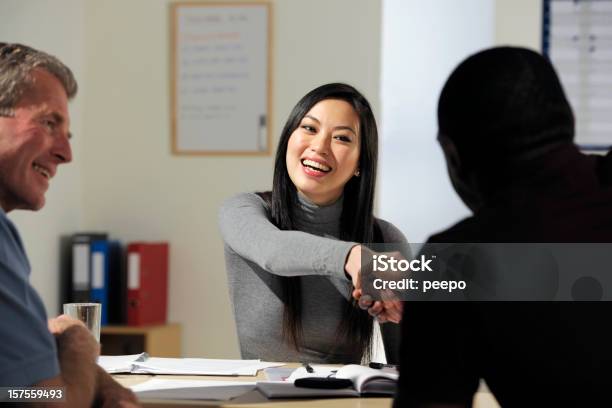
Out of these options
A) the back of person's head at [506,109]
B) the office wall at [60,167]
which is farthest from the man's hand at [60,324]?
the office wall at [60,167]

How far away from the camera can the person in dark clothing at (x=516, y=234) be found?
101 cm

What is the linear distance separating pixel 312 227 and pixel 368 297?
561mm

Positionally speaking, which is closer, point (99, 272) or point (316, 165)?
point (316, 165)

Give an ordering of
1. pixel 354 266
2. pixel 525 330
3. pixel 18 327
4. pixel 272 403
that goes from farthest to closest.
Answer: pixel 354 266 → pixel 272 403 → pixel 18 327 → pixel 525 330

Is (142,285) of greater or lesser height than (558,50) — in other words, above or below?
below

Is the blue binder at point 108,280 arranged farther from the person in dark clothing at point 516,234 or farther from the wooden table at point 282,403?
the person in dark clothing at point 516,234

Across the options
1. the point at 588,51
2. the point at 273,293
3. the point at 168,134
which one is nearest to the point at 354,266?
the point at 273,293

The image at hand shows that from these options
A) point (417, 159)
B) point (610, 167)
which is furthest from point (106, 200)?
point (610, 167)

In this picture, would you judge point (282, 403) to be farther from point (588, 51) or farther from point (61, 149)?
point (588, 51)

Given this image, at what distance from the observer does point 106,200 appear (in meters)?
4.41

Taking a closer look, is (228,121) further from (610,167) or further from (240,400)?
(610,167)

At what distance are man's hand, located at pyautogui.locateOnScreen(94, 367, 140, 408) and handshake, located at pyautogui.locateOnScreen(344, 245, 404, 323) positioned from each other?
54 cm

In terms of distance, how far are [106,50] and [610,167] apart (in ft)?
11.9

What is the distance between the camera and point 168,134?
4.38 m
